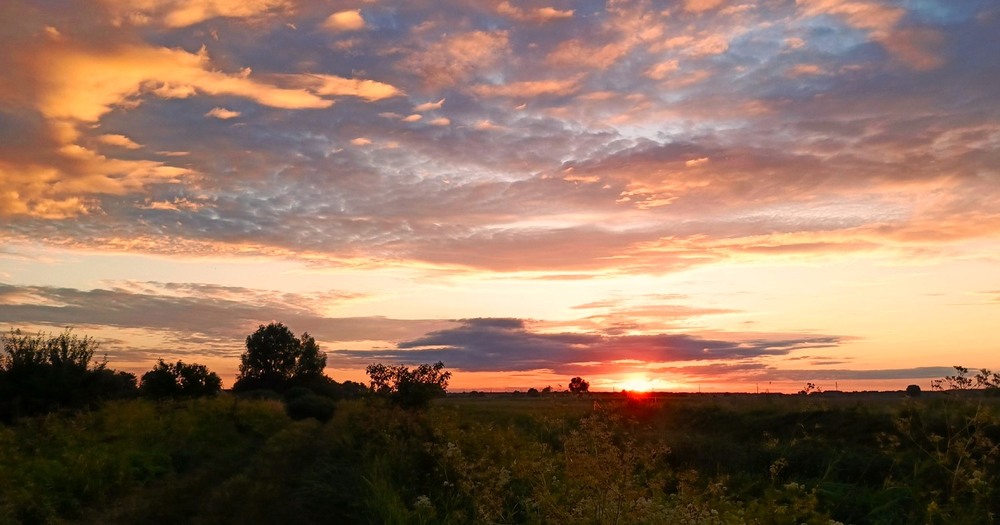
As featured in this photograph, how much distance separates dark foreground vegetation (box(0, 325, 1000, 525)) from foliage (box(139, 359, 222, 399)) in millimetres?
18979

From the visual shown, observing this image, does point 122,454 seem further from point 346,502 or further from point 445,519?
point 445,519

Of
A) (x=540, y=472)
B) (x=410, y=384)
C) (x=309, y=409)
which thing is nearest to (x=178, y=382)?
(x=309, y=409)

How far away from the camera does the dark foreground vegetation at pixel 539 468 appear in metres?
8.05

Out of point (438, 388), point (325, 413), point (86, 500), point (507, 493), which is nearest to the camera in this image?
point (507, 493)

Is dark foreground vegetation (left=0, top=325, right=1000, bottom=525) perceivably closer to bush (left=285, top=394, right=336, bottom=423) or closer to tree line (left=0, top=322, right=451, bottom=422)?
tree line (left=0, top=322, right=451, bottom=422)

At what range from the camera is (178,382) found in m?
51.2

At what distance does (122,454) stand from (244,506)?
6.99m

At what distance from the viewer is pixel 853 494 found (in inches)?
510

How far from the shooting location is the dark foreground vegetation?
8.05 meters

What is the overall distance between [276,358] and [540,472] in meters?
108

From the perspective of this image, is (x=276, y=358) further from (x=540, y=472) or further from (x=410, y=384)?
(x=540, y=472)

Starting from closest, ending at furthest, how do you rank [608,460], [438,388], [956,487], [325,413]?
[608,460] → [956,487] → [438,388] → [325,413]

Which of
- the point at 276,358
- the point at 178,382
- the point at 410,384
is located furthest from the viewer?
the point at 276,358

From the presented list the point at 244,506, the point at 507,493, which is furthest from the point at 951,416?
the point at 244,506
